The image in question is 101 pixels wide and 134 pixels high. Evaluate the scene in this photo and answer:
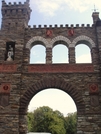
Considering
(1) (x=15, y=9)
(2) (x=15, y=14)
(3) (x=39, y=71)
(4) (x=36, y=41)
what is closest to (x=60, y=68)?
(3) (x=39, y=71)

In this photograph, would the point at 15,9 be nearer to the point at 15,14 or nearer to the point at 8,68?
the point at 15,14

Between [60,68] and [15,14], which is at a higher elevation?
[15,14]

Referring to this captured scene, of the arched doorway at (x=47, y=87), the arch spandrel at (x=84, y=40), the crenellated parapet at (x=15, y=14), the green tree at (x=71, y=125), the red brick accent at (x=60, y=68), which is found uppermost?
the crenellated parapet at (x=15, y=14)

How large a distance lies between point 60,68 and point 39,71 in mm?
1673

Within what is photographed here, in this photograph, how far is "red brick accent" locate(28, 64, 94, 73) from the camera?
14.4 m

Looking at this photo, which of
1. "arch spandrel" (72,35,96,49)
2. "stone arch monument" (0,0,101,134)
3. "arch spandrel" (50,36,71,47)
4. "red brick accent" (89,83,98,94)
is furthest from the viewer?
"arch spandrel" (50,36,71,47)

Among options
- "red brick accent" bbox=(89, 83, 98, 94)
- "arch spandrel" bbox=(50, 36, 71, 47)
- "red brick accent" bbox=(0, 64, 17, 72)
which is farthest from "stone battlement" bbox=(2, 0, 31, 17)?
"red brick accent" bbox=(89, 83, 98, 94)

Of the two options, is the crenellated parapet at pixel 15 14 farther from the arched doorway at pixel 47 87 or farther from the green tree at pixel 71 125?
the green tree at pixel 71 125

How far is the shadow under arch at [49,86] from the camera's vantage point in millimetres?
13484

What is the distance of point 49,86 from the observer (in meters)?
14.0

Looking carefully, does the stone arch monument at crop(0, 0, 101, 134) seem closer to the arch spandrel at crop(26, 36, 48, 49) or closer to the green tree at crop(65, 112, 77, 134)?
the arch spandrel at crop(26, 36, 48, 49)

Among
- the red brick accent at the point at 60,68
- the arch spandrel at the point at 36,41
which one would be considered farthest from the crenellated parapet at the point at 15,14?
the red brick accent at the point at 60,68

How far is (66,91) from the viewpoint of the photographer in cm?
1385

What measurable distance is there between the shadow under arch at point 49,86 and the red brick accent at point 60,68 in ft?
2.53
